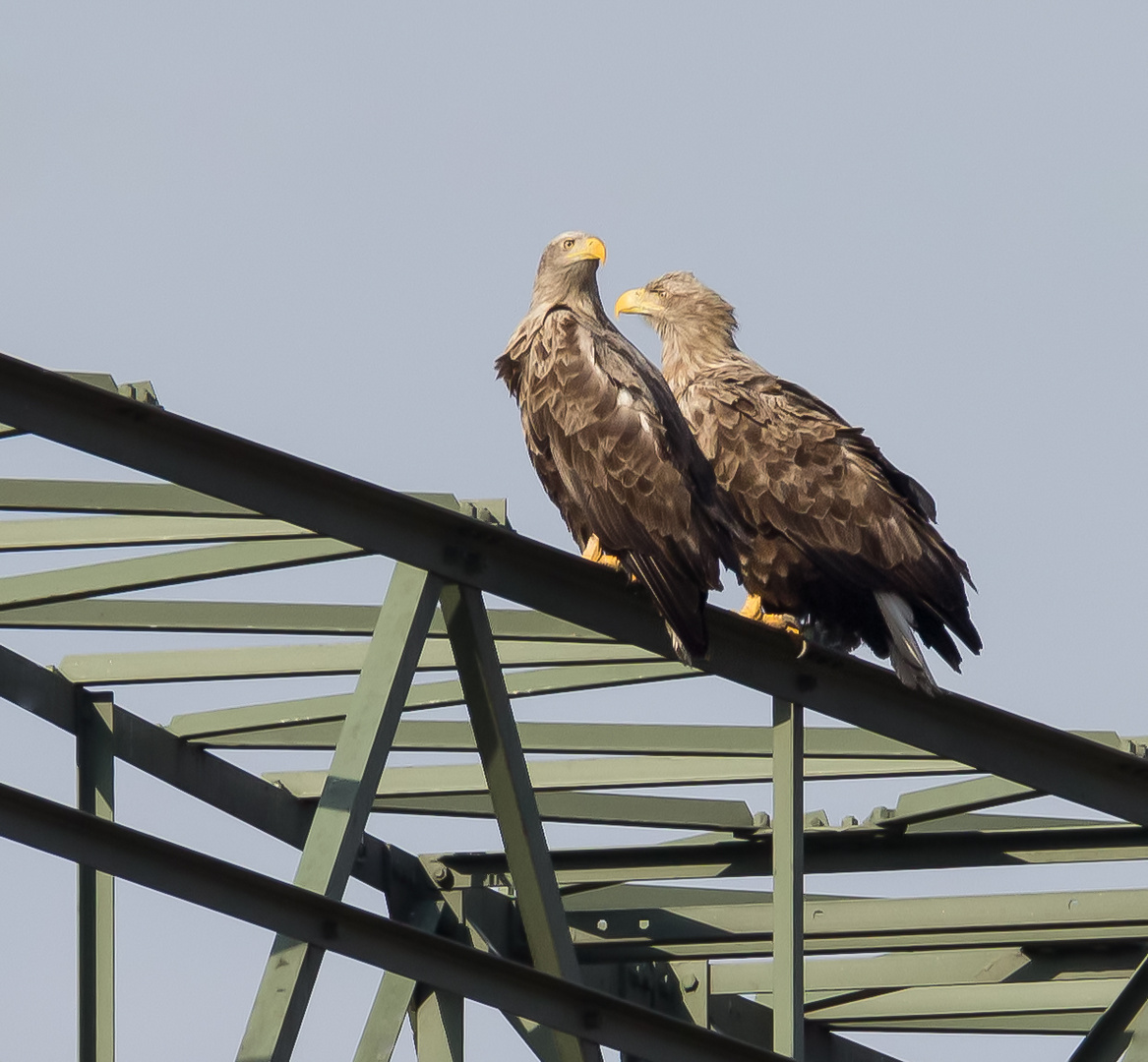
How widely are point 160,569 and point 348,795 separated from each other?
6.51 ft

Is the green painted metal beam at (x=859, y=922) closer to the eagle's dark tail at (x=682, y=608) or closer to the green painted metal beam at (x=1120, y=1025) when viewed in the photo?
the green painted metal beam at (x=1120, y=1025)

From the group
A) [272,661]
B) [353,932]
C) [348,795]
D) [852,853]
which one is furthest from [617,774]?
[353,932]

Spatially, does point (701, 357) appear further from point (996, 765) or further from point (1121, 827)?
point (996, 765)

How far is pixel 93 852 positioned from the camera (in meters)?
4.87

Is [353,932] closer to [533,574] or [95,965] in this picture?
[533,574]

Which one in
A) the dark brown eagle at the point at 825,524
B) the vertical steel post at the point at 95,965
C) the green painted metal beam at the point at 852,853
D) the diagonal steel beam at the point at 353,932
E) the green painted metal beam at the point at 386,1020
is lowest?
the diagonal steel beam at the point at 353,932

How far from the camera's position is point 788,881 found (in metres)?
6.25

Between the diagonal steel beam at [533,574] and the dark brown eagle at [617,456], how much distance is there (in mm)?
324

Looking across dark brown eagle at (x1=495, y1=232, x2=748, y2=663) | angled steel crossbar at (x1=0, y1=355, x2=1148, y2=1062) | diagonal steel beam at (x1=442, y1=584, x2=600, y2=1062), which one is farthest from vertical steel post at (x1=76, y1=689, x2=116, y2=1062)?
dark brown eagle at (x1=495, y1=232, x2=748, y2=663)

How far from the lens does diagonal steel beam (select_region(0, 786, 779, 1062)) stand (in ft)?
15.8

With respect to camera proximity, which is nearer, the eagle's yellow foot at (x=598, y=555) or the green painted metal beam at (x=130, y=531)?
the green painted metal beam at (x=130, y=531)

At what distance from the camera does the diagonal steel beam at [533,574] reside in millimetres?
5164

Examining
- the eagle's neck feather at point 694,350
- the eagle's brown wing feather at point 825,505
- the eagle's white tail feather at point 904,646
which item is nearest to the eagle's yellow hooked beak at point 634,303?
the eagle's neck feather at point 694,350

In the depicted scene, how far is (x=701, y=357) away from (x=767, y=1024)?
325 centimetres
